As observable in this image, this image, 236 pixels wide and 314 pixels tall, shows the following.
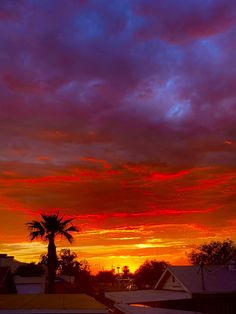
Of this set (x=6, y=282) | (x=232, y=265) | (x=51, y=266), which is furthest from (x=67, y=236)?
(x=232, y=265)

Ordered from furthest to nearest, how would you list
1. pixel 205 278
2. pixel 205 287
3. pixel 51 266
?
pixel 205 278, pixel 51 266, pixel 205 287

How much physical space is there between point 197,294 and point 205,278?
4.11 meters

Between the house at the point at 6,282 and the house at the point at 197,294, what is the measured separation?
839 cm

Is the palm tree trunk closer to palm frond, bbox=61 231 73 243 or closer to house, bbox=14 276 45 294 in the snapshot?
palm frond, bbox=61 231 73 243

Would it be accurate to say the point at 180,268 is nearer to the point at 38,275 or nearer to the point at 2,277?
the point at 2,277

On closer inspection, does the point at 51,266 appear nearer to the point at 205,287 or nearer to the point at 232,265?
the point at 205,287

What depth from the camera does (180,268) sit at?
41.4m

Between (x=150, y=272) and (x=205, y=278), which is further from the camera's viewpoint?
(x=150, y=272)

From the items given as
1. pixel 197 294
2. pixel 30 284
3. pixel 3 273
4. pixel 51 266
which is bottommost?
pixel 197 294

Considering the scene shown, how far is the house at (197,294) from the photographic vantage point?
3466 centimetres

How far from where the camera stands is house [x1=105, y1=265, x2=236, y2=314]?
114 feet

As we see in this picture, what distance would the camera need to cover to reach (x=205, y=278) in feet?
126

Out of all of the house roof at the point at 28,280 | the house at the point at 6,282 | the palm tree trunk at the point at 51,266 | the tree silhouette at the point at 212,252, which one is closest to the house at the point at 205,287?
the palm tree trunk at the point at 51,266

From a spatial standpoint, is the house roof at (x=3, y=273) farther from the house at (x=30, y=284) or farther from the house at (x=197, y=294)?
the house at (x=30, y=284)
